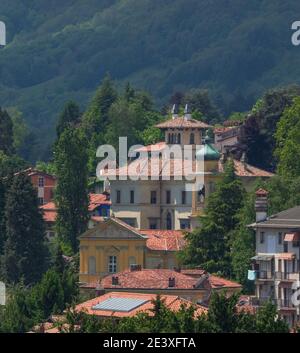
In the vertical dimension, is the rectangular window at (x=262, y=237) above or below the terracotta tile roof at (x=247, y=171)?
below

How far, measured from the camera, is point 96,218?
357 ft

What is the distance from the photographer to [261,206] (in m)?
77.6

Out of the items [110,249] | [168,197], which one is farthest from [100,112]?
[110,249]

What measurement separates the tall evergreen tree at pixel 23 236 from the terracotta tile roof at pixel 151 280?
49.5 feet

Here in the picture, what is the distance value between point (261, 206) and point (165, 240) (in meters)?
12.4

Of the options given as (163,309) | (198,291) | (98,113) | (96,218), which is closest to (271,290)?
(198,291)

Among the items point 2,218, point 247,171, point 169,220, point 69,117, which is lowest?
point 169,220

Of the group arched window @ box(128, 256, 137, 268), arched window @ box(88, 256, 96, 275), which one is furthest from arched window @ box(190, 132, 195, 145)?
arched window @ box(128, 256, 137, 268)

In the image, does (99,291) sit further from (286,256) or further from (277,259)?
(286,256)

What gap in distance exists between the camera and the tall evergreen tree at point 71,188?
103m

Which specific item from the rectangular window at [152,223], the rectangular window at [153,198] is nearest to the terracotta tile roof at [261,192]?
the rectangular window at [152,223]

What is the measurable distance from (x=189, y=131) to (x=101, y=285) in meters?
35.8

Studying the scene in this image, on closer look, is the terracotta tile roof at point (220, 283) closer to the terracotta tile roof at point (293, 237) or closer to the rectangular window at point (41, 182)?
the terracotta tile roof at point (293, 237)

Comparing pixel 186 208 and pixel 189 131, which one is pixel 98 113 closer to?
pixel 189 131
